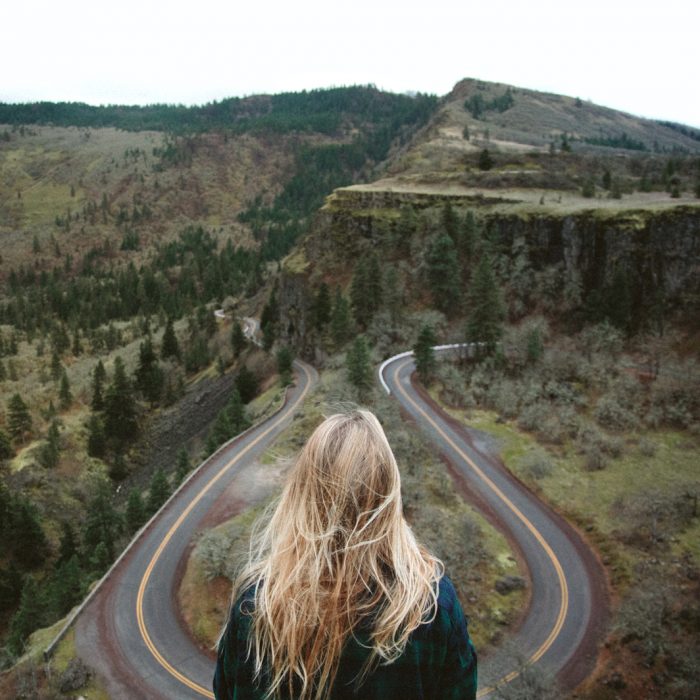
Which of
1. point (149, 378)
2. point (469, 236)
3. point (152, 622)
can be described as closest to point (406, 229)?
point (469, 236)

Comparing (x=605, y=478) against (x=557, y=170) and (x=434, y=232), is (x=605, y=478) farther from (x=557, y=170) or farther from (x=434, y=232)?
(x=557, y=170)

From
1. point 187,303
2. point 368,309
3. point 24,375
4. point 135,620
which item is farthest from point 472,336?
point 187,303

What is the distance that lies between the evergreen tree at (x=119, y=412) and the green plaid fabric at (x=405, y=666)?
6574 centimetres

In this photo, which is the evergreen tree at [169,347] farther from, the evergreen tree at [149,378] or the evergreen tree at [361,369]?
the evergreen tree at [361,369]

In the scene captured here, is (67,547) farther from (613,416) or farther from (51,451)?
(613,416)

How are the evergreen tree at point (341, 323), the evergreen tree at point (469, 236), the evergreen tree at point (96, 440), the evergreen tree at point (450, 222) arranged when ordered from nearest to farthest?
the evergreen tree at point (341, 323), the evergreen tree at point (469, 236), the evergreen tree at point (96, 440), the evergreen tree at point (450, 222)

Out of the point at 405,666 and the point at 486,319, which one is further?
the point at 486,319

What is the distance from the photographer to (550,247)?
57156 millimetres

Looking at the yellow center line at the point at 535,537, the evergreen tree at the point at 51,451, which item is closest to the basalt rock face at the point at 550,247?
the yellow center line at the point at 535,537

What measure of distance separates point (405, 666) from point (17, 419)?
228 feet

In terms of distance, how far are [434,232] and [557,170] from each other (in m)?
29.7

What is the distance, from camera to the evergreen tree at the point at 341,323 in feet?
188

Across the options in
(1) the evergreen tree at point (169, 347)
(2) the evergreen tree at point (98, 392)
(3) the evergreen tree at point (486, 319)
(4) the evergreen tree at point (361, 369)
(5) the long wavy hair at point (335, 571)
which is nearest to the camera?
(5) the long wavy hair at point (335, 571)

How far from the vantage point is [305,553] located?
10.3ft
